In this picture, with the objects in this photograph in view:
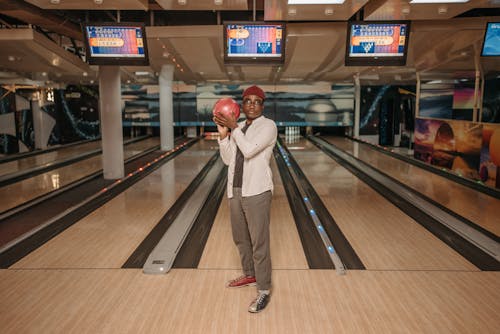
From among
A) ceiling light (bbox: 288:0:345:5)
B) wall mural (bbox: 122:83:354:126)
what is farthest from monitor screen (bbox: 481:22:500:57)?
wall mural (bbox: 122:83:354:126)

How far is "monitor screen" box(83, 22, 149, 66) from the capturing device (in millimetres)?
5738

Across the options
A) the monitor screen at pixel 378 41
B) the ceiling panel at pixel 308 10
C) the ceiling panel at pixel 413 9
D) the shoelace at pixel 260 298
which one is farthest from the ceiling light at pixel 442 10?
the shoelace at pixel 260 298

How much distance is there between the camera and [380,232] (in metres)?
4.92

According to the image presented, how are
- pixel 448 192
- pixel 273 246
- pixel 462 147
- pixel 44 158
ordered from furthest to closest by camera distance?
1. pixel 44 158
2. pixel 462 147
3. pixel 448 192
4. pixel 273 246

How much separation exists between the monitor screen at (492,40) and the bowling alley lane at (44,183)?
727cm

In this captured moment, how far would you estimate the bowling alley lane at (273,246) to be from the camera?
3957mm

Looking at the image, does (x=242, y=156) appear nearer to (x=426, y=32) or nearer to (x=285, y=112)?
(x=426, y=32)

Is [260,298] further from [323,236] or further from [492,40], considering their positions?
[492,40]

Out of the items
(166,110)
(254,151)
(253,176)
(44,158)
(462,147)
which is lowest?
(44,158)

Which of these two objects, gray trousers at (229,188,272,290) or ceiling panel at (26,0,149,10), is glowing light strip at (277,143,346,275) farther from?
ceiling panel at (26,0,149,10)

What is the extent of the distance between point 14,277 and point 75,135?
13.6 metres

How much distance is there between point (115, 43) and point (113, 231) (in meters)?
2.59

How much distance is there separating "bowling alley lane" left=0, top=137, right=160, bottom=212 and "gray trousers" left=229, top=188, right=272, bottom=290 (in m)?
4.33

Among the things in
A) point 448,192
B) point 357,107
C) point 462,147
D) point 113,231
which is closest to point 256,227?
point 113,231
